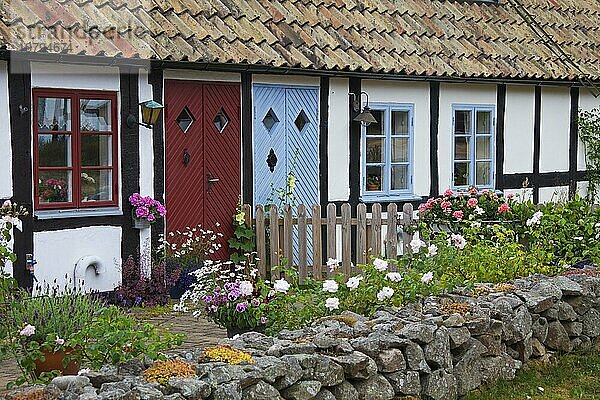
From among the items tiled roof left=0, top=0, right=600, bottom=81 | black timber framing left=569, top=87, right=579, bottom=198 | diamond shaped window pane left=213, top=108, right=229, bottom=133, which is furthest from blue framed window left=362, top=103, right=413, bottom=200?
black timber framing left=569, top=87, right=579, bottom=198

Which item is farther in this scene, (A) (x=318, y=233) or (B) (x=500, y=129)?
(B) (x=500, y=129)

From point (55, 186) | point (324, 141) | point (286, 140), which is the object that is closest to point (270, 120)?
point (286, 140)

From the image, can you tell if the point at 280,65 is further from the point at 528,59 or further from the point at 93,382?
the point at 93,382

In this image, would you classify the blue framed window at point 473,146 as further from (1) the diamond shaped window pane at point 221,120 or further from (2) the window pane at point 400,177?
(1) the diamond shaped window pane at point 221,120

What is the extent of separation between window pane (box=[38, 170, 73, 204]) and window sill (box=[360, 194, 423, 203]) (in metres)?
4.30

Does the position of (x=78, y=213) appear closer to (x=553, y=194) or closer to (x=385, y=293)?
(x=385, y=293)

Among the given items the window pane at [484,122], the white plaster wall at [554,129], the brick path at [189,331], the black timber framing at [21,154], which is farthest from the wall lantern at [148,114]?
the white plaster wall at [554,129]

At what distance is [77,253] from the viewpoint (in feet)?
37.0

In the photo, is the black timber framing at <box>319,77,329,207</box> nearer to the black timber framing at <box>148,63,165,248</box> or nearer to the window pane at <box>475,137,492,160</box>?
the black timber framing at <box>148,63,165,248</box>

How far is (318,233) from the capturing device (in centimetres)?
1289

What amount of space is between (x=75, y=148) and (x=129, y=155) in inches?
25.3

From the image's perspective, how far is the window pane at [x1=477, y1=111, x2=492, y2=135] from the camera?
1579cm

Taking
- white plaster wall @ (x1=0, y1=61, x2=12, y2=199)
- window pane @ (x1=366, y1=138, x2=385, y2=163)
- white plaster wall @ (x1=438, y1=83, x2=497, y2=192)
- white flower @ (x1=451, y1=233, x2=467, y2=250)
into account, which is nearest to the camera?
white flower @ (x1=451, y1=233, x2=467, y2=250)

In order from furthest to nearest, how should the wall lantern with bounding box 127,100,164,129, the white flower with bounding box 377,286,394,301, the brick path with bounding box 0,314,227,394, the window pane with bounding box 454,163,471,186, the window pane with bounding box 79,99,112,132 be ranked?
the window pane with bounding box 454,163,471,186 → the wall lantern with bounding box 127,100,164,129 → the window pane with bounding box 79,99,112,132 → the brick path with bounding box 0,314,227,394 → the white flower with bounding box 377,286,394,301
